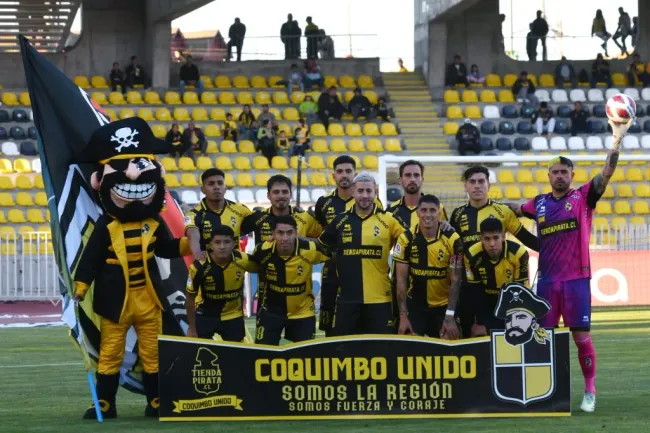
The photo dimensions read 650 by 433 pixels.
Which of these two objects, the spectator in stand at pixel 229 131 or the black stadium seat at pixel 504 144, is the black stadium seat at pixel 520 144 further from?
the spectator in stand at pixel 229 131

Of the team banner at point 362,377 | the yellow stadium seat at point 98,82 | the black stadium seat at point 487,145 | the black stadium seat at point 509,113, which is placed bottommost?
the team banner at point 362,377

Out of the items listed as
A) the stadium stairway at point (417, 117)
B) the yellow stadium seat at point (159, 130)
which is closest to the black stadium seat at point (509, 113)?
the stadium stairway at point (417, 117)

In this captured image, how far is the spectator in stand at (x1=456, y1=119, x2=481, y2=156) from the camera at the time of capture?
93.4 feet

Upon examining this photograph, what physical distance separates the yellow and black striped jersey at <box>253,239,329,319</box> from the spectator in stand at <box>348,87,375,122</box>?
2089 centimetres

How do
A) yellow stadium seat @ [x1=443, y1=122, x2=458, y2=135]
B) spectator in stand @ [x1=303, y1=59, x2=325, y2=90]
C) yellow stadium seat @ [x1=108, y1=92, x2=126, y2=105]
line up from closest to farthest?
yellow stadium seat @ [x1=108, y1=92, x2=126, y2=105] → yellow stadium seat @ [x1=443, y1=122, x2=458, y2=135] → spectator in stand @ [x1=303, y1=59, x2=325, y2=90]

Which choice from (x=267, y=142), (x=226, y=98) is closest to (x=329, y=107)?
(x=226, y=98)

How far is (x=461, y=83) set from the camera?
33375 mm

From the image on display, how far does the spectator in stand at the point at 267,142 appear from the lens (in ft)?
93.8

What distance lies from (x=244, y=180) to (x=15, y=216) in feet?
16.0

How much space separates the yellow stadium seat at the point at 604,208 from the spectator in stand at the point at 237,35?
1192 cm

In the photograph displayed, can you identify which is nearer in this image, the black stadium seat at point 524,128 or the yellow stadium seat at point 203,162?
the yellow stadium seat at point 203,162

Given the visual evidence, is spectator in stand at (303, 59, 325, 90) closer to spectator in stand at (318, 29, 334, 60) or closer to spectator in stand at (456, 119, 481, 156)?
spectator in stand at (318, 29, 334, 60)

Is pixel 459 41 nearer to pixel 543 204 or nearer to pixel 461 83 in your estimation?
pixel 461 83

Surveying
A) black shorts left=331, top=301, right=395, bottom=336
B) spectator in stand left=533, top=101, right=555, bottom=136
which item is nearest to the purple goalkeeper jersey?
black shorts left=331, top=301, right=395, bottom=336
